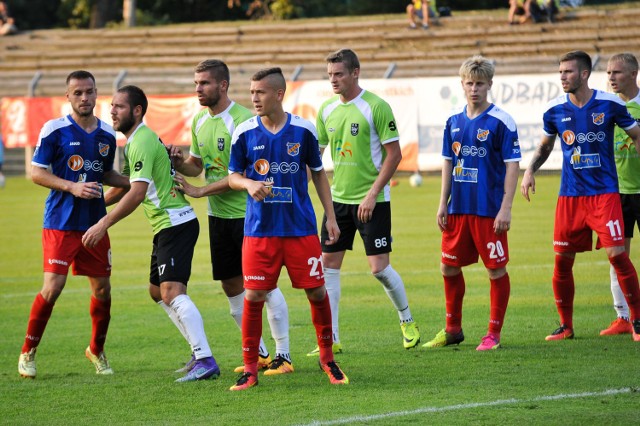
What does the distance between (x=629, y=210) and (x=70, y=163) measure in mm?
4892

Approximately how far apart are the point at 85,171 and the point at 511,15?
92.1 ft

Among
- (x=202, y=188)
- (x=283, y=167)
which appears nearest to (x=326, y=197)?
(x=283, y=167)

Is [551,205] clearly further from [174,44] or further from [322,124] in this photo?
[174,44]

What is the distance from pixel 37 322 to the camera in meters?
8.20

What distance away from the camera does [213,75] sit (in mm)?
8070

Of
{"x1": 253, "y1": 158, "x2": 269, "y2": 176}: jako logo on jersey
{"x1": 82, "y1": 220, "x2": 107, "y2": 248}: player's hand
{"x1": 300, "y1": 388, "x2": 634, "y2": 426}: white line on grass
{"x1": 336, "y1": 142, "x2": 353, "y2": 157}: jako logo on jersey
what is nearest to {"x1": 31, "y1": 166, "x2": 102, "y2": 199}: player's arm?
{"x1": 82, "y1": 220, "x2": 107, "y2": 248}: player's hand

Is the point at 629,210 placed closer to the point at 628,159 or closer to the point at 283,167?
the point at 628,159

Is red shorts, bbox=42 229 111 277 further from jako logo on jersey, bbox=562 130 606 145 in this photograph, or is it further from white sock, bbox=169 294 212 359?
jako logo on jersey, bbox=562 130 606 145

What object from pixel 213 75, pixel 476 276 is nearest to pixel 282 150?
pixel 213 75

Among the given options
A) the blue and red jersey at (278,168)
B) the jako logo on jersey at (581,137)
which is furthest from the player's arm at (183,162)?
the jako logo on jersey at (581,137)

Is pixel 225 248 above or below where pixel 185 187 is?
below

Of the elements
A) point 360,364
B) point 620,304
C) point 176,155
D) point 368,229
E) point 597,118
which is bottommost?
point 360,364

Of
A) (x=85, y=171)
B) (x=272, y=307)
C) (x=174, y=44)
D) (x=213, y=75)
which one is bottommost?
(x=272, y=307)

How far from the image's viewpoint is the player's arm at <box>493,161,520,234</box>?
8.38 meters
